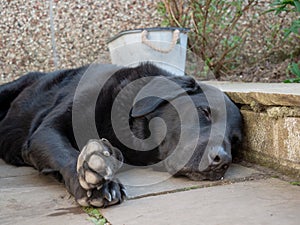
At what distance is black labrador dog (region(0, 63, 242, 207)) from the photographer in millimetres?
1997

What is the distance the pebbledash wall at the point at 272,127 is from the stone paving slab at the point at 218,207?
194 mm

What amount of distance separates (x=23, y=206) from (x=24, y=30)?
13.1 ft

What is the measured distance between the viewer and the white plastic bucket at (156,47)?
372 centimetres

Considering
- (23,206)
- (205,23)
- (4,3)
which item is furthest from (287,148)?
(4,3)

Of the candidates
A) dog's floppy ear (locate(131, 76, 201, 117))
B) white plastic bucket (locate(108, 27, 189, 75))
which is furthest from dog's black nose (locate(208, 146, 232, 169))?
white plastic bucket (locate(108, 27, 189, 75))

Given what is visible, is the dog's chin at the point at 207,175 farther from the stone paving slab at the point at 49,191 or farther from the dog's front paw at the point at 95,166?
the dog's front paw at the point at 95,166

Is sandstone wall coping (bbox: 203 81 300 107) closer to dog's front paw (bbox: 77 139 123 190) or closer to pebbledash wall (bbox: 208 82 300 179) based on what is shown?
pebbledash wall (bbox: 208 82 300 179)

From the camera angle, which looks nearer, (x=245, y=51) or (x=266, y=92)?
(x=266, y=92)

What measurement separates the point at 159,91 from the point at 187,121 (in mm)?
208

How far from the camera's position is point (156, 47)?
3711mm

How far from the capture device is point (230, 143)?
219 cm

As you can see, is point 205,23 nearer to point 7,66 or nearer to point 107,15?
point 107,15

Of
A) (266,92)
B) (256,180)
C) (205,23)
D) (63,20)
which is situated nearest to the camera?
(256,180)

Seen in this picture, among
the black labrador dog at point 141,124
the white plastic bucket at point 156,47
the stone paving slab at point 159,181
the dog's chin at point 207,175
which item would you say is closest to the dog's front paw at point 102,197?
the stone paving slab at point 159,181
